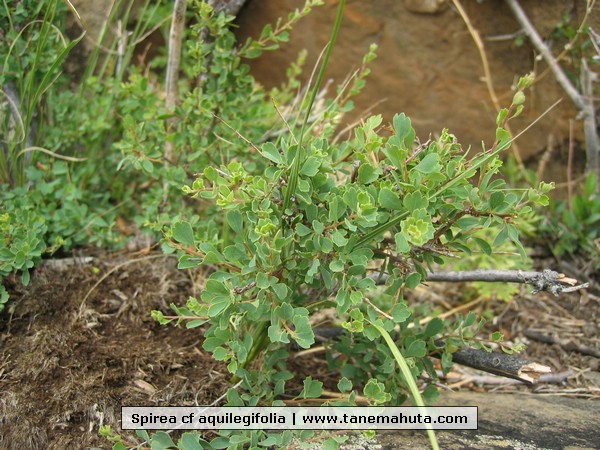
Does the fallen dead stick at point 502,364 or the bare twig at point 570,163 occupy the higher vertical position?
the bare twig at point 570,163

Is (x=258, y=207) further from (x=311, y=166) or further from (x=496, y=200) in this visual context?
(x=496, y=200)

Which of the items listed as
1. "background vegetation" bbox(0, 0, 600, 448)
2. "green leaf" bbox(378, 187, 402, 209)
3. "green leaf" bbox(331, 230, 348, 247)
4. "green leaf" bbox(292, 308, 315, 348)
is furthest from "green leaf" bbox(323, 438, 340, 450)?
"green leaf" bbox(378, 187, 402, 209)

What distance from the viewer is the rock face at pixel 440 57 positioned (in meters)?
2.97

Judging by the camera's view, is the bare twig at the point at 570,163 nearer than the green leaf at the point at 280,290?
No

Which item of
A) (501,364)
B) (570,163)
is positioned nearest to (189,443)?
(501,364)

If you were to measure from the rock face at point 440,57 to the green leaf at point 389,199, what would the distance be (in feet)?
5.88

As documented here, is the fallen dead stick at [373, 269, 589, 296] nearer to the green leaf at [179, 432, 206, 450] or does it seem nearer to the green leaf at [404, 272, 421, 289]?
the green leaf at [404, 272, 421, 289]

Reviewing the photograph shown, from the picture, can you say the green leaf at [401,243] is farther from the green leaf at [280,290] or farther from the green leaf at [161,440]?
the green leaf at [161,440]

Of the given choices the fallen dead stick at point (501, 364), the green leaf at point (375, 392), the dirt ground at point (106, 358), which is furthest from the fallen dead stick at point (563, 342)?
the green leaf at point (375, 392)

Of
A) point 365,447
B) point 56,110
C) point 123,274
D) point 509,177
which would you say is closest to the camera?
point 365,447

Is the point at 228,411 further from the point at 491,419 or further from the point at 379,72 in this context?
the point at 379,72

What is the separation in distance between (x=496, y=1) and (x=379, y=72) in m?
0.64

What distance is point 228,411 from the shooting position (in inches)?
65.4

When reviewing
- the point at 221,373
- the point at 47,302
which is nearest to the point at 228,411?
the point at 221,373
